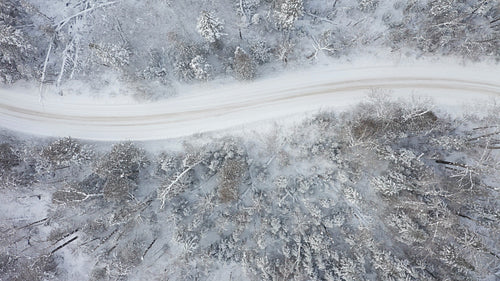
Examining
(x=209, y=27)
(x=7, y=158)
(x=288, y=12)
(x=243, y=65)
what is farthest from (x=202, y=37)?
(x=7, y=158)

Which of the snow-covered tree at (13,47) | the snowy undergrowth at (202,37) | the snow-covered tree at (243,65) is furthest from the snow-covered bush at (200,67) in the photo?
the snow-covered tree at (13,47)

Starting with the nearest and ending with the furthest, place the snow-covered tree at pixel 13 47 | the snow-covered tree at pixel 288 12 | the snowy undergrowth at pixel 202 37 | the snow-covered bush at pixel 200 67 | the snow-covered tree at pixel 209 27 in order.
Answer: the snow-covered tree at pixel 209 27 → the snow-covered tree at pixel 288 12 → the snow-covered tree at pixel 13 47 → the snow-covered bush at pixel 200 67 → the snowy undergrowth at pixel 202 37

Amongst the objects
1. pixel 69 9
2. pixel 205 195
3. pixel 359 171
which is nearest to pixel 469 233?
pixel 359 171

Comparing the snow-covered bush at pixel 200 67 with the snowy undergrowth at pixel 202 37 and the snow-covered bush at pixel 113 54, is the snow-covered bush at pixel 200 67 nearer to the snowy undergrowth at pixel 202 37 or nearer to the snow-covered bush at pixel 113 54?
the snowy undergrowth at pixel 202 37

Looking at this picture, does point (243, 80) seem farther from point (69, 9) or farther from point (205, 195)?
point (69, 9)

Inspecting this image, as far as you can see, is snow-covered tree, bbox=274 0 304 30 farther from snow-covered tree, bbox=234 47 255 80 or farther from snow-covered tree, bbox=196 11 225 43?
snow-covered tree, bbox=196 11 225 43

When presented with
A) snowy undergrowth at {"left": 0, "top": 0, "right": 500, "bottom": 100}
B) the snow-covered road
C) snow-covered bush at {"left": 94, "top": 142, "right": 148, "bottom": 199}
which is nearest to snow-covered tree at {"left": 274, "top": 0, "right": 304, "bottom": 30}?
snowy undergrowth at {"left": 0, "top": 0, "right": 500, "bottom": 100}
